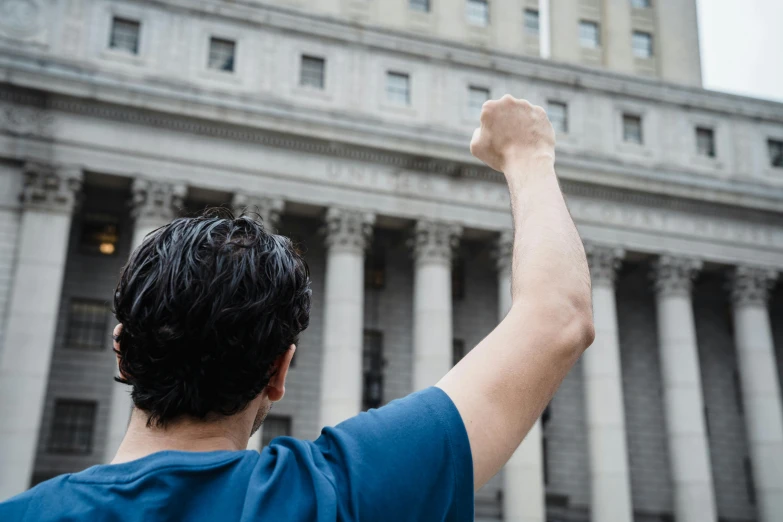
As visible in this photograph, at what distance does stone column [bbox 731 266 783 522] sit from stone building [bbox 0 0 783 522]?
85 mm

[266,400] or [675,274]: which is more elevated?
[675,274]

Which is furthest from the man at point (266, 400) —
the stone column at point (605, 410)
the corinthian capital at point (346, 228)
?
the stone column at point (605, 410)

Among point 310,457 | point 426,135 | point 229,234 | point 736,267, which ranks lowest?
point 310,457

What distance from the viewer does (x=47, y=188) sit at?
1075 inches

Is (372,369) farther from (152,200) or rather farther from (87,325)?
(87,325)

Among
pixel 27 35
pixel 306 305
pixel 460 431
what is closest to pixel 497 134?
pixel 306 305

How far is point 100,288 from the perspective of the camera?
1216 inches

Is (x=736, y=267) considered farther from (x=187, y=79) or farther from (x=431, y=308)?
(x=187, y=79)

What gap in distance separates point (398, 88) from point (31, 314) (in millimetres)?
16274

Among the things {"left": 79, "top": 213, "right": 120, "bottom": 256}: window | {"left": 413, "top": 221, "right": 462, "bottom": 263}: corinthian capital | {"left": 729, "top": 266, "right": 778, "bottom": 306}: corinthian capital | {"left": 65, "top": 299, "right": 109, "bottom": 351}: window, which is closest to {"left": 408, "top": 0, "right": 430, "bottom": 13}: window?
{"left": 413, "top": 221, "right": 462, "bottom": 263}: corinthian capital

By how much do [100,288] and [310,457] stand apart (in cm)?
3092

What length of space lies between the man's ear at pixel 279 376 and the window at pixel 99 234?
101ft

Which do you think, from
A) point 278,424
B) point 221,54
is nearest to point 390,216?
point 221,54

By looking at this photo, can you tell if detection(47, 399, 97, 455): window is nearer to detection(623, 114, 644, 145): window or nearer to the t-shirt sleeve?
→ detection(623, 114, 644, 145): window
